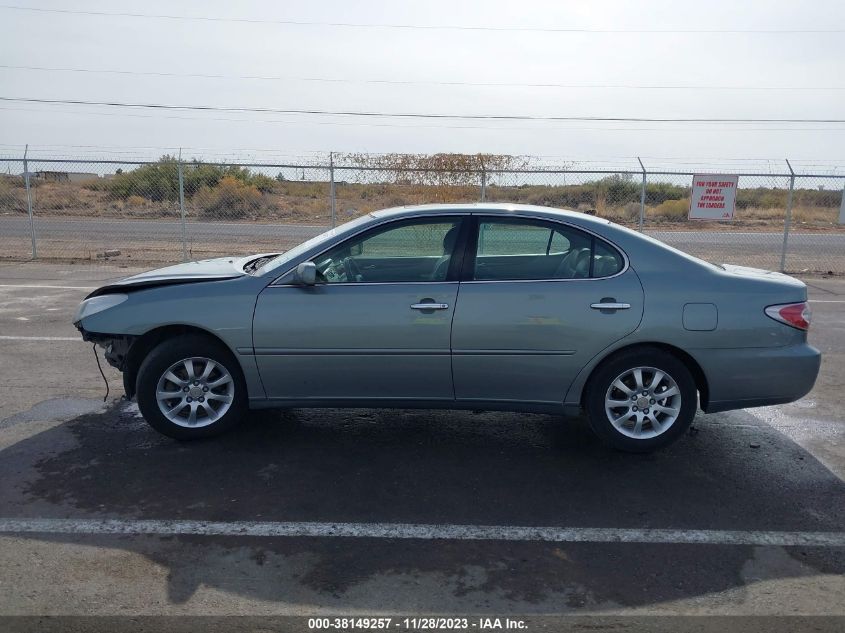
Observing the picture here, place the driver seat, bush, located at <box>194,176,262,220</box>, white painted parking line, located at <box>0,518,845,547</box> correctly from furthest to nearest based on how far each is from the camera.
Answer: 1. bush, located at <box>194,176,262,220</box>
2. the driver seat
3. white painted parking line, located at <box>0,518,845,547</box>

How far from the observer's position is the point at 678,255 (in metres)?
4.86

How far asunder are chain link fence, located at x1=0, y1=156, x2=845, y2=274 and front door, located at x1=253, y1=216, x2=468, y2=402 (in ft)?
26.5

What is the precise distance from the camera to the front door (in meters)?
4.72

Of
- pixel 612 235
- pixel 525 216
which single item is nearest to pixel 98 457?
pixel 525 216

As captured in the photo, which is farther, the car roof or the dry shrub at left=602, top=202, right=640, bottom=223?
the dry shrub at left=602, top=202, right=640, bottom=223

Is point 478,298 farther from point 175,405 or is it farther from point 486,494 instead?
point 175,405

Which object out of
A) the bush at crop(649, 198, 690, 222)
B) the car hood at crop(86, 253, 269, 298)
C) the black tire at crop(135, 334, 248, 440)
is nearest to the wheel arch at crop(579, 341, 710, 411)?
the black tire at crop(135, 334, 248, 440)

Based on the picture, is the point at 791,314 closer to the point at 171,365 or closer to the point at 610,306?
the point at 610,306

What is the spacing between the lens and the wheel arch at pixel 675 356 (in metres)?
4.76

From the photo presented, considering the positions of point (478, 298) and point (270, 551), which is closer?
point (270, 551)

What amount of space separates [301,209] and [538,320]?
84.1 ft

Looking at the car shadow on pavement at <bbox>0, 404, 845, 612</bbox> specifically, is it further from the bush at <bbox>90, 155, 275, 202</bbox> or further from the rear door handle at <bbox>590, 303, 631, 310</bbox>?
Answer: the bush at <bbox>90, 155, 275, 202</bbox>

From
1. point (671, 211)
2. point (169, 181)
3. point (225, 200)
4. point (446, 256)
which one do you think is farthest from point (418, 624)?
point (671, 211)

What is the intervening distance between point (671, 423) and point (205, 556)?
117 inches
